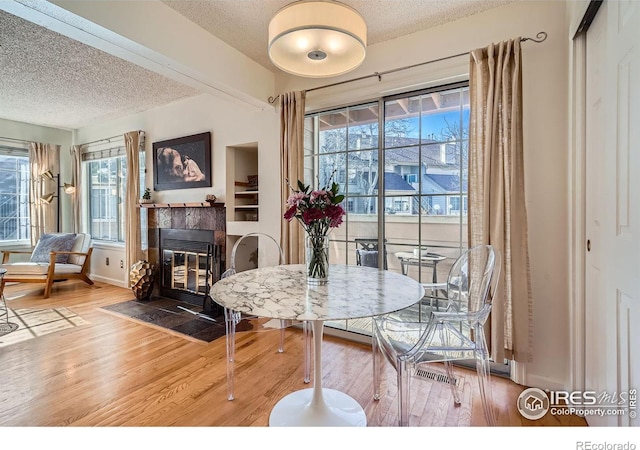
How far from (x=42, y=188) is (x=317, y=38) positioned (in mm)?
5701

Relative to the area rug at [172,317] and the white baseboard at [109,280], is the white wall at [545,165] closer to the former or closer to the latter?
the area rug at [172,317]

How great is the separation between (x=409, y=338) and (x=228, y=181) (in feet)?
8.49

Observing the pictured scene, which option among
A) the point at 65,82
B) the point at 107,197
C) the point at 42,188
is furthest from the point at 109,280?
the point at 65,82

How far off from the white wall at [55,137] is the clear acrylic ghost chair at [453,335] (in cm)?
593

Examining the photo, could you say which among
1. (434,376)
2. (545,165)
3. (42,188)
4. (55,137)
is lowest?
(434,376)

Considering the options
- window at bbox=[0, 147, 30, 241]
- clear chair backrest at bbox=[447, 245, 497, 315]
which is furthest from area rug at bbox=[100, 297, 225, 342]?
window at bbox=[0, 147, 30, 241]

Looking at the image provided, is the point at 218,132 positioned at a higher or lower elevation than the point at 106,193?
higher

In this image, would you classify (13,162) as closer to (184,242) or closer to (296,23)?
(184,242)

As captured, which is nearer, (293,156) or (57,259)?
(293,156)

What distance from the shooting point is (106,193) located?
4.84 meters

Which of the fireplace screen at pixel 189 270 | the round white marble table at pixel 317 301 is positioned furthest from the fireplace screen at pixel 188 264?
the round white marble table at pixel 317 301

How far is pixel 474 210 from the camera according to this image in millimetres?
1962

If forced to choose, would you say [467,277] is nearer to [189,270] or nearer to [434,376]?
[434,376]

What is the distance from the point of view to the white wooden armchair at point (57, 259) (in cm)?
388
